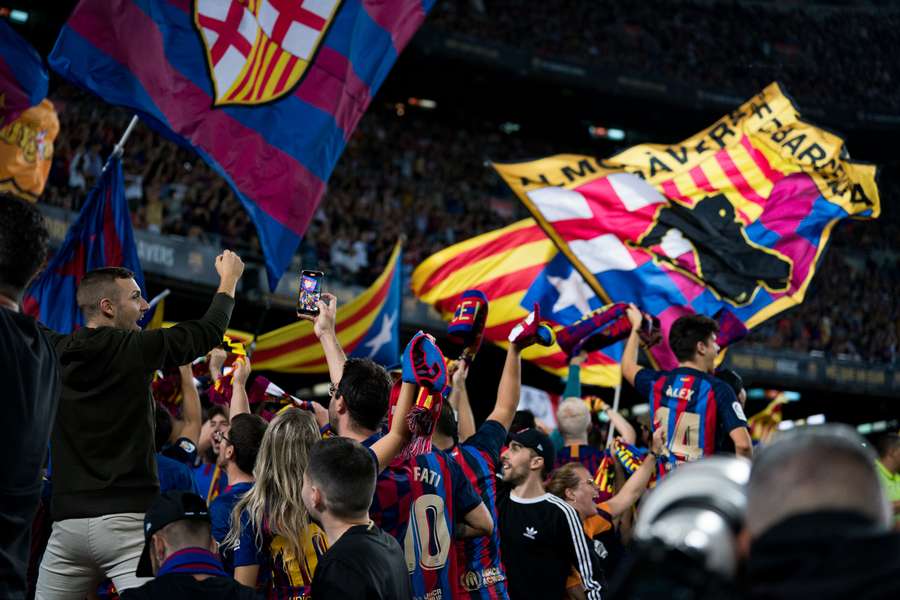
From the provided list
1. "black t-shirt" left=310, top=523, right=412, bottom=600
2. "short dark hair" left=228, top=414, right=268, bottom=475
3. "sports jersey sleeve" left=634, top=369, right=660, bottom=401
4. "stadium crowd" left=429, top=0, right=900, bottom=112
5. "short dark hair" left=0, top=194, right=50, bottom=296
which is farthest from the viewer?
"stadium crowd" left=429, top=0, right=900, bottom=112

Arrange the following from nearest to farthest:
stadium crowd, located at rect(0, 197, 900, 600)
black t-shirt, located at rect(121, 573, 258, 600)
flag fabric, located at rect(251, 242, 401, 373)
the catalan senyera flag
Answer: stadium crowd, located at rect(0, 197, 900, 600), black t-shirt, located at rect(121, 573, 258, 600), flag fabric, located at rect(251, 242, 401, 373), the catalan senyera flag

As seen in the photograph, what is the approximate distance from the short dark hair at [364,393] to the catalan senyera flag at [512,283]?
6.18m

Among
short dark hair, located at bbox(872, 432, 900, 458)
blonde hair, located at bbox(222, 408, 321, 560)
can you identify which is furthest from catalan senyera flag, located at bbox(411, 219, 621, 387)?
blonde hair, located at bbox(222, 408, 321, 560)

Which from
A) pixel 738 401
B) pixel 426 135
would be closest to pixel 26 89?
pixel 738 401

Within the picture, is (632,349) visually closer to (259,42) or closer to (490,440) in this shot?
(490,440)

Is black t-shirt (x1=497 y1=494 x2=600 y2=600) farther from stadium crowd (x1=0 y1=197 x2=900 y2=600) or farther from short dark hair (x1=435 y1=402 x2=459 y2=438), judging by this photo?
short dark hair (x1=435 y1=402 x2=459 y2=438)

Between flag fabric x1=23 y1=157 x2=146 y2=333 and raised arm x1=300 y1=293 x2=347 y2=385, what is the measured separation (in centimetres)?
227

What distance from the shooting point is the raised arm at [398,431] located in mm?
3961

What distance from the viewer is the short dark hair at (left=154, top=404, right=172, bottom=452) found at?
548 cm

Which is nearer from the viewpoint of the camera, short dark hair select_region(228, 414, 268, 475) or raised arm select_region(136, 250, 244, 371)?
raised arm select_region(136, 250, 244, 371)

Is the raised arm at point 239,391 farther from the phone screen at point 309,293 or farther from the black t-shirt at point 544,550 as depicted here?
the black t-shirt at point 544,550

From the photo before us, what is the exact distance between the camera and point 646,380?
632cm

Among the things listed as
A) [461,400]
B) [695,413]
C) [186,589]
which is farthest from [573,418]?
[186,589]

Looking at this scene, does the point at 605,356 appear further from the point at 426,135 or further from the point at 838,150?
the point at 426,135
